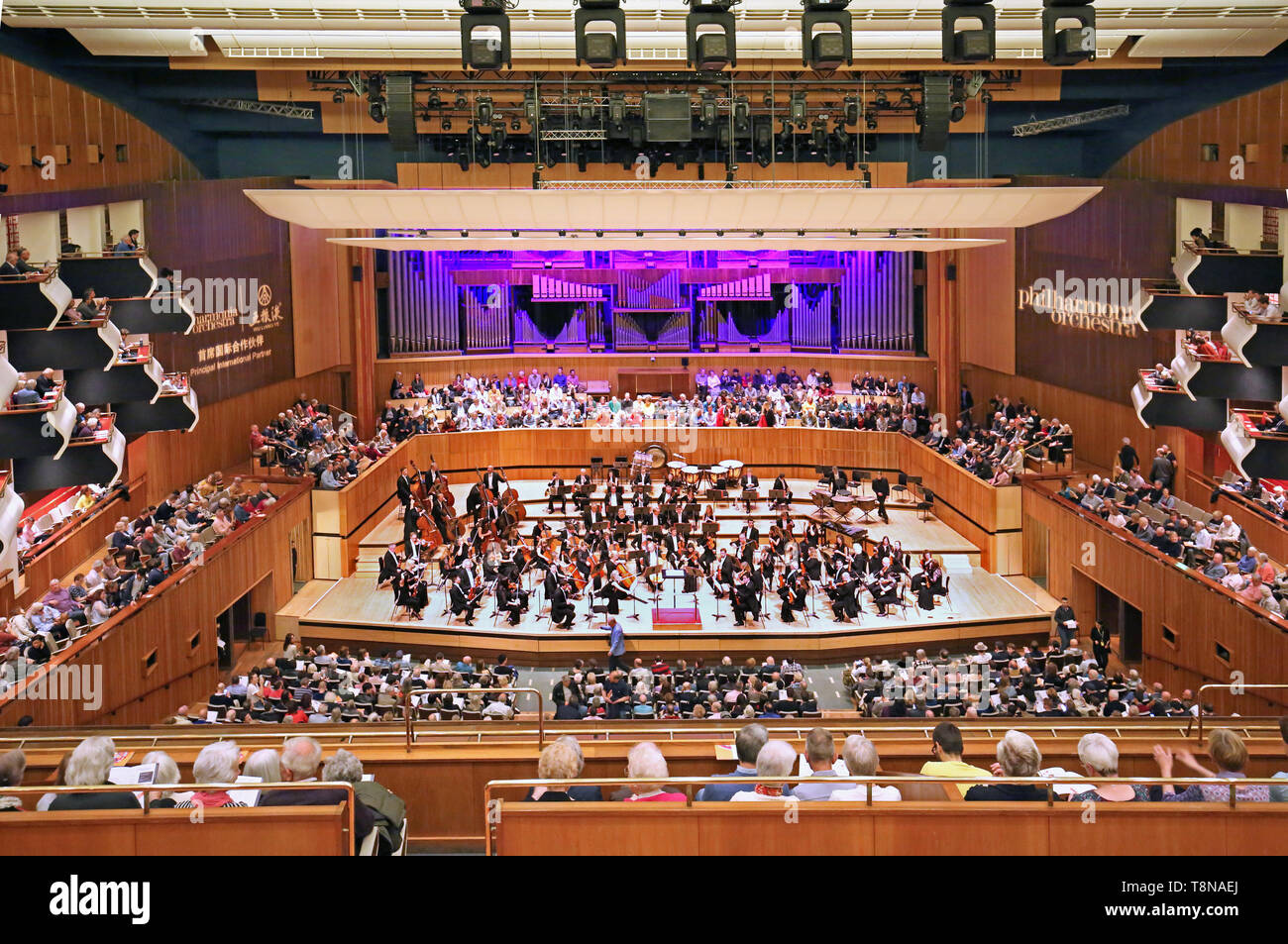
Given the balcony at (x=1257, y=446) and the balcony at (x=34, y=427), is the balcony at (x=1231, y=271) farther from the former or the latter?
the balcony at (x=34, y=427)

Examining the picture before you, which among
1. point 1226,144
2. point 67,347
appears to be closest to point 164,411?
point 67,347

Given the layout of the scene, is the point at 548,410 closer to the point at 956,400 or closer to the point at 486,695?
the point at 956,400

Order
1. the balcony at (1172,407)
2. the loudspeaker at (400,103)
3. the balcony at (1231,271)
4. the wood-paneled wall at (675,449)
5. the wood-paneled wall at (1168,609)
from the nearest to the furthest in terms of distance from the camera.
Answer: the wood-paneled wall at (1168,609)
the loudspeaker at (400,103)
the balcony at (1231,271)
the balcony at (1172,407)
the wood-paneled wall at (675,449)

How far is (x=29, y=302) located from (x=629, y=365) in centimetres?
1227

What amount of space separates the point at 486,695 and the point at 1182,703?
5.25 metres

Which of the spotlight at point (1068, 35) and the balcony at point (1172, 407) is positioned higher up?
the spotlight at point (1068, 35)

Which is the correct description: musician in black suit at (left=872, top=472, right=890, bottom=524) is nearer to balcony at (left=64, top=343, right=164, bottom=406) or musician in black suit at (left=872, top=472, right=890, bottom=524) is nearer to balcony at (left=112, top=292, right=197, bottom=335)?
balcony at (left=112, top=292, right=197, bottom=335)

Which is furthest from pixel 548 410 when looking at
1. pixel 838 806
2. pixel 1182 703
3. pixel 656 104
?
pixel 838 806

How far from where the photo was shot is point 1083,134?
17.2m

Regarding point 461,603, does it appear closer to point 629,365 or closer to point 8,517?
point 8,517

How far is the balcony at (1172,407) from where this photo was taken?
12.4 m

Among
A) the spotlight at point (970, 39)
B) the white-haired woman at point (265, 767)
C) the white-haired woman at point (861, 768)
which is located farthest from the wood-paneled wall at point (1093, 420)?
the white-haired woman at point (265, 767)

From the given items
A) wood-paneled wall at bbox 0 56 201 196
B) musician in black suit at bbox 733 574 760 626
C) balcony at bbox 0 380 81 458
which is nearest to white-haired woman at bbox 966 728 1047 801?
balcony at bbox 0 380 81 458

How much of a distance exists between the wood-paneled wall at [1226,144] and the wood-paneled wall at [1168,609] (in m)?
3.65
